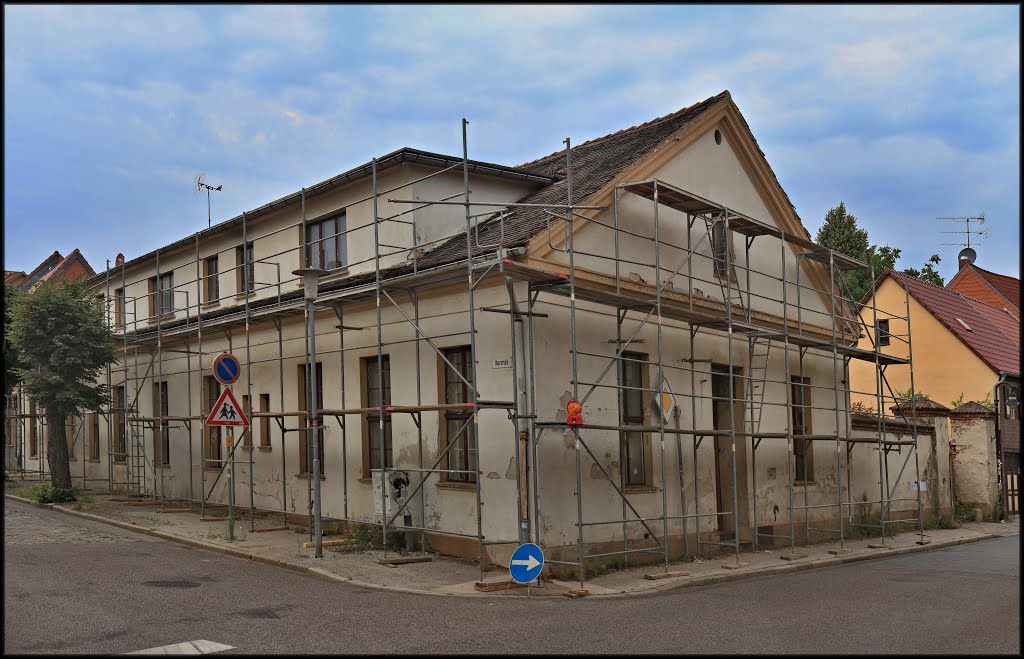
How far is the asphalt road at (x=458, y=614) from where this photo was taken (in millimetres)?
8125

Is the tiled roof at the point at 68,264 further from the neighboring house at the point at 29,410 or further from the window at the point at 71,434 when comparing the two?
the window at the point at 71,434

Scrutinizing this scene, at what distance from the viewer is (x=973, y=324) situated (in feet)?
97.2

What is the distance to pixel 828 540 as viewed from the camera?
18.3 meters

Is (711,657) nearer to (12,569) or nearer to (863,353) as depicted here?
(12,569)

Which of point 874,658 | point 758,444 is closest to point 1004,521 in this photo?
point 758,444

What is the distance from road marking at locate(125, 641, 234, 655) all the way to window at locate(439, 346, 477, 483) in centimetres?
604

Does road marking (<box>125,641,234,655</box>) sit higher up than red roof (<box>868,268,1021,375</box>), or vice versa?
red roof (<box>868,268,1021,375</box>)

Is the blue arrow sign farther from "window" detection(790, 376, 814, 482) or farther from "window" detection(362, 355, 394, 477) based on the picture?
"window" detection(790, 376, 814, 482)

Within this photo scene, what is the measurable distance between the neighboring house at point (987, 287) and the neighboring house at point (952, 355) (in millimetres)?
6114

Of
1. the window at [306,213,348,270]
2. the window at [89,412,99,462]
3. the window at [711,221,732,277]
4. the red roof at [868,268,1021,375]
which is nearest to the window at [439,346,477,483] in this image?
the window at [306,213,348,270]

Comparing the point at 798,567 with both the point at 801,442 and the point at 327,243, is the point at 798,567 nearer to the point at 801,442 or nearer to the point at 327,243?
the point at 801,442

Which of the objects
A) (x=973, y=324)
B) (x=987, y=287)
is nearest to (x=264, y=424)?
(x=973, y=324)

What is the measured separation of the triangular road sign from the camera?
13916 millimetres

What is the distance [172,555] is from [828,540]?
11970mm
